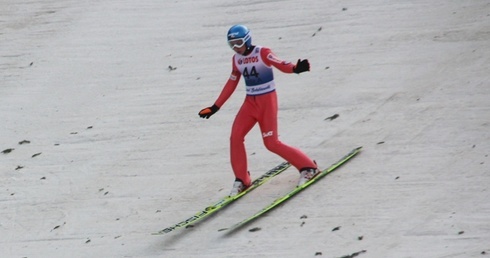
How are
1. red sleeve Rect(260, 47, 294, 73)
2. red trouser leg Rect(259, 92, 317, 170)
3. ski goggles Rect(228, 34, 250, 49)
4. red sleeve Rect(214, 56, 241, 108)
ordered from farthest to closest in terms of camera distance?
red sleeve Rect(214, 56, 241, 108)
red trouser leg Rect(259, 92, 317, 170)
ski goggles Rect(228, 34, 250, 49)
red sleeve Rect(260, 47, 294, 73)

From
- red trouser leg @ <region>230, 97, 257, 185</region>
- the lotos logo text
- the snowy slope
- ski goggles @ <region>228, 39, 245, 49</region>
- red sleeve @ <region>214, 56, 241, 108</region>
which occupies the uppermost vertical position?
ski goggles @ <region>228, 39, 245, 49</region>

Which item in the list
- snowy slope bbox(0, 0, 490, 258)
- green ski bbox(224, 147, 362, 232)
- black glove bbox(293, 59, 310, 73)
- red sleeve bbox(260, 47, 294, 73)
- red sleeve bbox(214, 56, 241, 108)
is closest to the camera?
snowy slope bbox(0, 0, 490, 258)

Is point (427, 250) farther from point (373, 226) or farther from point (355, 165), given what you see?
point (355, 165)

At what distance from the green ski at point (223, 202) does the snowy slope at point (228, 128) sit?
0.10 meters

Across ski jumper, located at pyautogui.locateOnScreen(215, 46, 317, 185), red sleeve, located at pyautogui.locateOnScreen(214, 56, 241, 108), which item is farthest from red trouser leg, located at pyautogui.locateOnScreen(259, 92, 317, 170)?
red sleeve, located at pyautogui.locateOnScreen(214, 56, 241, 108)

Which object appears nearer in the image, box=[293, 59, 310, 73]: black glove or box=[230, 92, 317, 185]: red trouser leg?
box=[293, 59, 310, 73]: black glove

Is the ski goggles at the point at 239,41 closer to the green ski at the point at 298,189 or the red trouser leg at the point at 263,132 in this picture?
the red trouser leg at the point at 263,132

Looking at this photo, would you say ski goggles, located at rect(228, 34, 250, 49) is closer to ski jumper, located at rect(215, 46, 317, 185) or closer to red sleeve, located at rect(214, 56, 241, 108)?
ski jumper, located at rect(215, 46, 317, 185)

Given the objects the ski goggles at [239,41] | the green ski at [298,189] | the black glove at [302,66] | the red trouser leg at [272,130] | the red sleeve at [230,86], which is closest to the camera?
the black glove at [302,66]

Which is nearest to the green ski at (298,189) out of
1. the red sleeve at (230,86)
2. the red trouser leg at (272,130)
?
the red trouser leg at (272,130)

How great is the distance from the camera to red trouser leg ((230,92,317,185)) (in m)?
13.4

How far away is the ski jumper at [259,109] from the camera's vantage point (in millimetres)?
13297

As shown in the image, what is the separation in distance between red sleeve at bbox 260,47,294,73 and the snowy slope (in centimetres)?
143

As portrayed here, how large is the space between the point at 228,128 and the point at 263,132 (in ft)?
9.33
